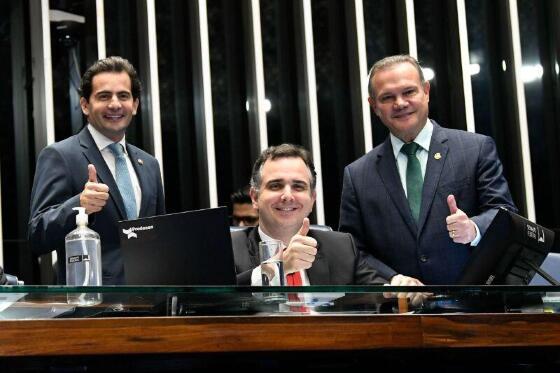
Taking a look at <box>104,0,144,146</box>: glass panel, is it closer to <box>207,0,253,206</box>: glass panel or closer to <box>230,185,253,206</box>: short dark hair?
<box>207,0,253,206</box>: glass panel

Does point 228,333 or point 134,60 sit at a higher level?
point 134,60

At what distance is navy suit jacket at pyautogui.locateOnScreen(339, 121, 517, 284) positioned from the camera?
9.86ft

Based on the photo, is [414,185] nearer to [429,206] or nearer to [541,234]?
[429,206]

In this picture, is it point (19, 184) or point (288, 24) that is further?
point (288, 24)

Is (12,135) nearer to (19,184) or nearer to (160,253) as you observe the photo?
(19,184)

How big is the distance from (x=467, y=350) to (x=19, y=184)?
3324 mm

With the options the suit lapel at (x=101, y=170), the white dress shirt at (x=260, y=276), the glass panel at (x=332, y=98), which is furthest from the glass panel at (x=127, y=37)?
the white dress shirt at (x=260, y=276)

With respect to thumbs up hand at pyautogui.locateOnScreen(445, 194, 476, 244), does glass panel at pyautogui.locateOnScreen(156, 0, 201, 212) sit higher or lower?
higher

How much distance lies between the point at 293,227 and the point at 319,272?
6.0 inches

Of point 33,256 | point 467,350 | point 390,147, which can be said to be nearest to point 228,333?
point 467,350

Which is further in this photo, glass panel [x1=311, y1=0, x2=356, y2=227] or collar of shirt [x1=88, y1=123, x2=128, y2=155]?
glass panel [x1=311, y1=0, x2=356, y2=227]

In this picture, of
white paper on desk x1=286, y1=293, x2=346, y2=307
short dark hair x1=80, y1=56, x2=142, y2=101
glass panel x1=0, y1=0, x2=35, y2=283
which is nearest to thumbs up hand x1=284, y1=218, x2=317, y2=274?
white paper on desk x1=286, y1=293, x2=346, y2=307

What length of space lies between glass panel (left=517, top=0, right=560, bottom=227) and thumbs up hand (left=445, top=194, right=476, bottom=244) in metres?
2.75

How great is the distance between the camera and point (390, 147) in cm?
318
